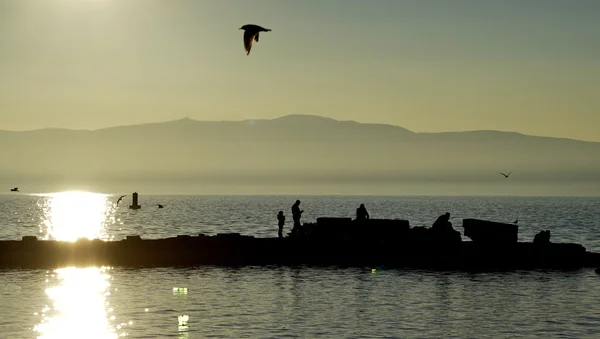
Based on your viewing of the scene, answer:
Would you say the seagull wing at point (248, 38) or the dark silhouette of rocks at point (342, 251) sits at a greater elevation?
the seagull wing at point (248, 38)

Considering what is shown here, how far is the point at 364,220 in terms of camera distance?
47406 mm

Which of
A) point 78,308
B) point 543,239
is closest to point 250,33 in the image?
point 78,308

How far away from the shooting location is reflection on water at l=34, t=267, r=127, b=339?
2683cm

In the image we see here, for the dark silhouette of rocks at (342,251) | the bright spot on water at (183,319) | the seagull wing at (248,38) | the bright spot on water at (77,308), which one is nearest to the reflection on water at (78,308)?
the bright spot on water at (77,308)

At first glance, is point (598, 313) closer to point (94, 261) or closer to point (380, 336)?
point (380, 336)

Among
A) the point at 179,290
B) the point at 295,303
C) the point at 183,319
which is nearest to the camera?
the point at 183,319

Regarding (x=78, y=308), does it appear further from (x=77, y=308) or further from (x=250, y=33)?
(x=250, y=33)

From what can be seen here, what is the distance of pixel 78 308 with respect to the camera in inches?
1237

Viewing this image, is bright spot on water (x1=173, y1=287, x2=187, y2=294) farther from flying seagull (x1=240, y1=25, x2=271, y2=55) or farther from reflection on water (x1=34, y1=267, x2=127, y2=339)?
flying seagull (x1=240, y1=25, x2=271, y2=55)

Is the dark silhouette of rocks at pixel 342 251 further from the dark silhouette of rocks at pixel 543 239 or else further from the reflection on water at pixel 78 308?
the reflection on water at pixel 78 308

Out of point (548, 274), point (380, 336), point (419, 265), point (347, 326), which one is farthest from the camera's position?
point (419, 265)

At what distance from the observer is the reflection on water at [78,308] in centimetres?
2683

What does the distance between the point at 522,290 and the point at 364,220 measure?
38.2 feet

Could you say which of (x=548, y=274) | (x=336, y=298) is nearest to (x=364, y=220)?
(x=548, y=274)
